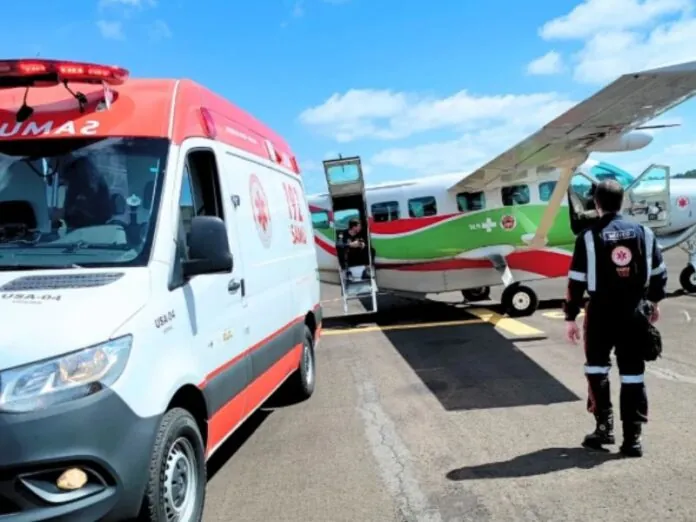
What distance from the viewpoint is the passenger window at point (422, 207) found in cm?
1495

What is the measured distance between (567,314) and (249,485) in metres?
2.78

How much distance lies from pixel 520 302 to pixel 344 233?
4.37m

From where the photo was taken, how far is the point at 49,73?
398 centimetres

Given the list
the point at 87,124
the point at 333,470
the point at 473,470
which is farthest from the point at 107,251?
the point at 473,470

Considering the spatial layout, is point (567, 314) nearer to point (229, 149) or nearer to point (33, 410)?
point (229, 149)

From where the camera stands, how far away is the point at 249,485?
4887 mm

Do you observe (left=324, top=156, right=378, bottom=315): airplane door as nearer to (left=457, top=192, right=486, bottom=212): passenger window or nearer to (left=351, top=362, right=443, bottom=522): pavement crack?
(left=457, top=192, right=486, bottom=212): passenger window

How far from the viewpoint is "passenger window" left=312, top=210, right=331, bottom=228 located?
15.8 metres

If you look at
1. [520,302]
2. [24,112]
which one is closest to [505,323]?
[520,302]

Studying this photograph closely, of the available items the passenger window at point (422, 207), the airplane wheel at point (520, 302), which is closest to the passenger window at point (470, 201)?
the passenger window at point (422, 207)

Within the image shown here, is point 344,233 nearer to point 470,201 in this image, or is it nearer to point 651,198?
point 470,201

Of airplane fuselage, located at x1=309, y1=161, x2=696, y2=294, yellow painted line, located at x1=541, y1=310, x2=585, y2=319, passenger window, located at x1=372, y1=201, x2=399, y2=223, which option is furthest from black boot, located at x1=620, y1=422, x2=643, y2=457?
passenger window, located at x1=372, y1=201, x2=399, y2=223

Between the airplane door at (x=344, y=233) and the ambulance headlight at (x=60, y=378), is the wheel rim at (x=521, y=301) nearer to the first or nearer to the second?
the airplane door at (x=344, y=233)

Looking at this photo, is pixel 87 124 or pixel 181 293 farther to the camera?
pixel 87 124
